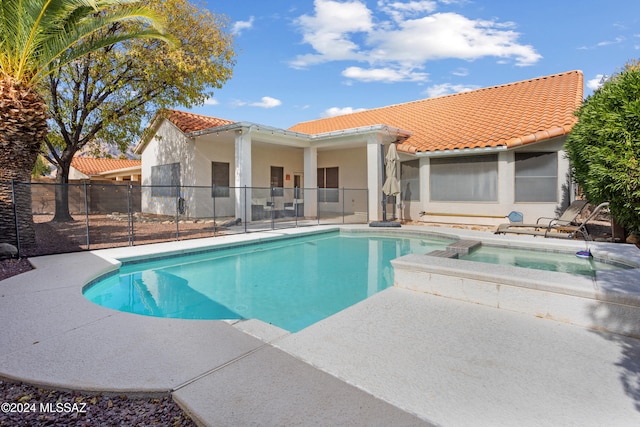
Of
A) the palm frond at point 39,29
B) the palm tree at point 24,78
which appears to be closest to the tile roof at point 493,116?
the palm frond at point 39,29

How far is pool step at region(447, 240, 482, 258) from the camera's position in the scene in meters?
7.12

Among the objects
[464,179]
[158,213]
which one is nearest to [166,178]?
[158,213]

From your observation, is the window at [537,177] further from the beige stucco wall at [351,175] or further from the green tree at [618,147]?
the beige stucco wall at [351,175]

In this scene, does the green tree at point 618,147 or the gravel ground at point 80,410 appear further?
the green tree at point 618,147

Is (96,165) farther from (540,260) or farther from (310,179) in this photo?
(540,260)

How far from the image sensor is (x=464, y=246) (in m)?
7.55

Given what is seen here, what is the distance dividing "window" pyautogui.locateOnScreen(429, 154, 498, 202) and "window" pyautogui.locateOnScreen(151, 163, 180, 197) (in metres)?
11.5

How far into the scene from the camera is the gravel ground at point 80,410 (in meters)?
2.10

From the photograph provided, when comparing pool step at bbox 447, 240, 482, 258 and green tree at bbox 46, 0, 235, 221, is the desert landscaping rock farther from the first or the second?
pool step at bbox 447, 240, 482, 258

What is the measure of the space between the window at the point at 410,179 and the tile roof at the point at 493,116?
0.90 meters

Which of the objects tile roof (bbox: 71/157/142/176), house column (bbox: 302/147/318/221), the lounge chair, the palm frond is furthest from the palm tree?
tile roof (bbox: 71/157/142/176)

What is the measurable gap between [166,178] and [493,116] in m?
15.2

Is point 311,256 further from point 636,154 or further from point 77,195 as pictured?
point 77,195

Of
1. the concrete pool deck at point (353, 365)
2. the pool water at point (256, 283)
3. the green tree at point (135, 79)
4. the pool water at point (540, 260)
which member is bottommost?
the pool water at point (256, 283)
